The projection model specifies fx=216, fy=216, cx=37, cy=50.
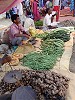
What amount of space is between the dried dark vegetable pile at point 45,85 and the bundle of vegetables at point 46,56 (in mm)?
385

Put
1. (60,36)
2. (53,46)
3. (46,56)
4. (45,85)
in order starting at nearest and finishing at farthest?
(45,85) → (46,56) → (53,46) → (60,36)

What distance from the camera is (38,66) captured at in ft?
14.0

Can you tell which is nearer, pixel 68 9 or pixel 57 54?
pixel 57 54

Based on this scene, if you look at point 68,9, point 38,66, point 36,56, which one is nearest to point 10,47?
point 36,56

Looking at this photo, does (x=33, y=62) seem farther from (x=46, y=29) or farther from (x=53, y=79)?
(x=46, y=29)

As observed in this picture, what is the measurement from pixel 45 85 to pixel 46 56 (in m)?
1.30

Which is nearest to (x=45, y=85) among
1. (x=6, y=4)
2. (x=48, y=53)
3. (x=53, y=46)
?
(x=48, y=53)

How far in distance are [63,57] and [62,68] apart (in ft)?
1.94

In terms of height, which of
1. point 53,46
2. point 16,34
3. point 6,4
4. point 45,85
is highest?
point 6,4

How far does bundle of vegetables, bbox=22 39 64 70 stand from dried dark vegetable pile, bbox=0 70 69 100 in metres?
0.38

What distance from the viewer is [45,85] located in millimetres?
3496

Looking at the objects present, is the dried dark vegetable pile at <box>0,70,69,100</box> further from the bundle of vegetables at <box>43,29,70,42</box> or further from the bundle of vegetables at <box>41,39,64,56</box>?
the bundle of vegetables at <box>43,29,70,42</box>

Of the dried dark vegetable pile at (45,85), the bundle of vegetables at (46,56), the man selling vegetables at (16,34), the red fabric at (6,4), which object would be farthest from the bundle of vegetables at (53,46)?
the red fabric at (6,4)

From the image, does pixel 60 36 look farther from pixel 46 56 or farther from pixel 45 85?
pixel 45 85
